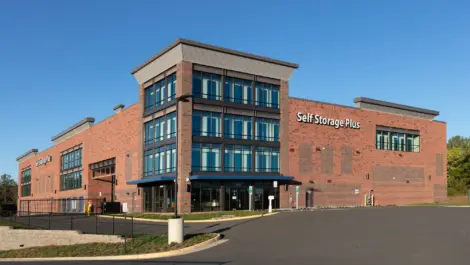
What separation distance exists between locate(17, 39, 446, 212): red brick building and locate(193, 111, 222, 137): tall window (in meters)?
0.10

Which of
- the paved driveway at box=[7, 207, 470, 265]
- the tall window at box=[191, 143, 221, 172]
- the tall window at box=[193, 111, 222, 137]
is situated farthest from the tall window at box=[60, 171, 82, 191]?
the paved driveway at box=[7, 207, 470, 265]

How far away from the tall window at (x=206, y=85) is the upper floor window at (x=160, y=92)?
2441mm

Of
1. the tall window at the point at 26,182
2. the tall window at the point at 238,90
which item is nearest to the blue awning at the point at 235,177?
the tall window at the point at 238,90

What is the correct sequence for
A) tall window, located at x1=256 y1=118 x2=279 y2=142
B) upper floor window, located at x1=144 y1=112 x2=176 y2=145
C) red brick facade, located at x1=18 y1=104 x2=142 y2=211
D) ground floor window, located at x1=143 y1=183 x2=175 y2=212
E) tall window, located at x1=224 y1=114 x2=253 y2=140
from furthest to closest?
1. red brick facade, located at x1=18 y1=104 x2=142 y2=211
2. tall window, located at x1=256 y1=118 x2=279 y2=142
3. tall window, located at x1=224 y1=114 x2=253 y2=140
4. upper floor window, located at x1=144 y1=112 x2=176 y2=145
5. ground floor window, located at x1=143 y1=183 x2=175 y2=212

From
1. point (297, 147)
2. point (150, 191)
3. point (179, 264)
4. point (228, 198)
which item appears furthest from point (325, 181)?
point (179, 264)

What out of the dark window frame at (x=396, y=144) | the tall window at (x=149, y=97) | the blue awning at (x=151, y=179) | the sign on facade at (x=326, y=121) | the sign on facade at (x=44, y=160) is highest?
the tall window at (x=149, y=97)

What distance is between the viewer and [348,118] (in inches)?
2324

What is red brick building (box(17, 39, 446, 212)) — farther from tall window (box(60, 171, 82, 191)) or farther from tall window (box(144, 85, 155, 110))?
tall window (box(60, 171, 82, 191))

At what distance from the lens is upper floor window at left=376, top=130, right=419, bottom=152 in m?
62.7

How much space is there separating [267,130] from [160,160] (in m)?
11.8

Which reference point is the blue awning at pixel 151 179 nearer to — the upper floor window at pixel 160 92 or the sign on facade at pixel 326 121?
the upper floor window at pixel 160 92

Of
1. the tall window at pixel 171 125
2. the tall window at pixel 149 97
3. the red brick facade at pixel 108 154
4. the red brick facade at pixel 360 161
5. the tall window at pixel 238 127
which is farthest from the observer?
the red brick facade at pixel 108 154

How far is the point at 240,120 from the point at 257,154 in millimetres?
4068

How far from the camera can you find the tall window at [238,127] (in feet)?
160
